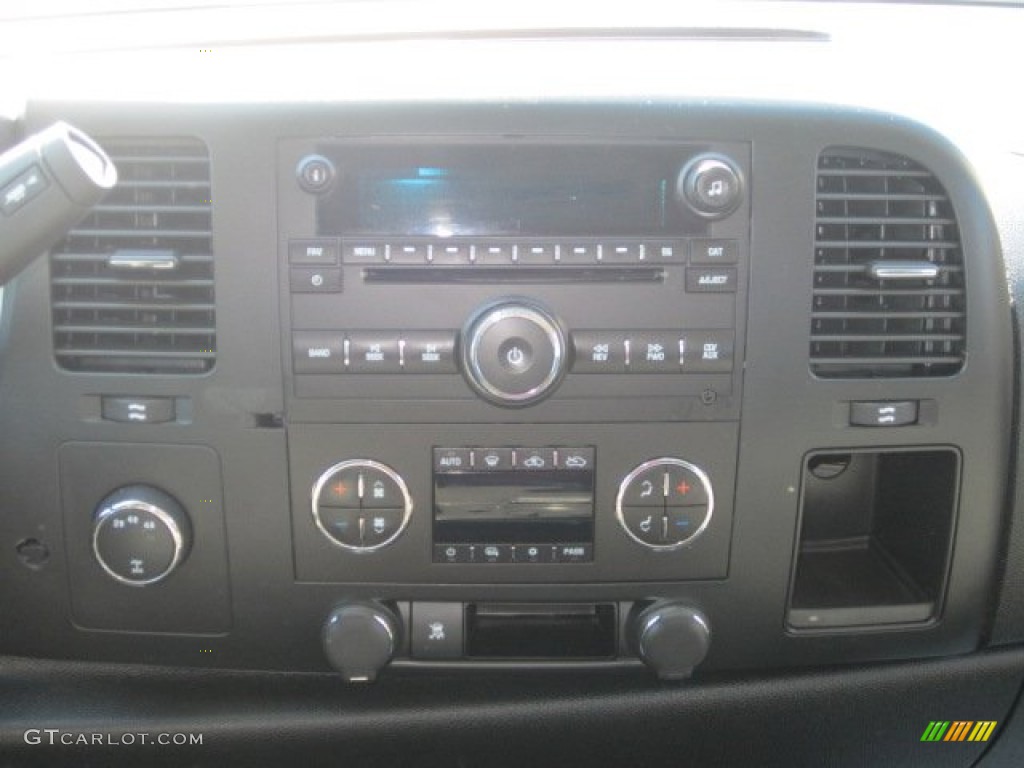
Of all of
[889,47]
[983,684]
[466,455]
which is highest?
[889,47]

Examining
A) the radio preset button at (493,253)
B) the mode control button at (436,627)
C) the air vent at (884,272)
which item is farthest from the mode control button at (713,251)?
the mode control button at (436,627)

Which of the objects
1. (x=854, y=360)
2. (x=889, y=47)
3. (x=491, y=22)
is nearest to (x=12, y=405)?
(x=491, y=22)

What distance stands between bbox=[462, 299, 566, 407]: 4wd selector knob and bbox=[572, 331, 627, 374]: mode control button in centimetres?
3

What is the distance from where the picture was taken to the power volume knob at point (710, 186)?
1.27m

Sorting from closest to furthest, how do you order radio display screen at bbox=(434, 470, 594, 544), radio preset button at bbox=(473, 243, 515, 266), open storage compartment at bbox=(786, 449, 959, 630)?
radio preset button at bbox=(473, 243, 515, 266)
radio display screen at bbox=(434, 470, 594, 544)
open storage compartment at bbox=(786, 449, 959, 630)

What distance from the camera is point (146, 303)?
1.32 meters

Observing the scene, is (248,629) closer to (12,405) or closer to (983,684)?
(12,405)

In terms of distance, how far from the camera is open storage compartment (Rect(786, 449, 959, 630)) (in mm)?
1470

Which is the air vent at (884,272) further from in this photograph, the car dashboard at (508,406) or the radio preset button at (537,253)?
the radio preset button at (537,253)

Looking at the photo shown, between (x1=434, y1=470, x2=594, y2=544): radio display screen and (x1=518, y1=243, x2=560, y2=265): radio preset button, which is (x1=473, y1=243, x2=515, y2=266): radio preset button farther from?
(x1=434, y1=470, x2=594, y2=544): radio display screen

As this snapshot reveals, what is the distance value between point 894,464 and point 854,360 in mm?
296

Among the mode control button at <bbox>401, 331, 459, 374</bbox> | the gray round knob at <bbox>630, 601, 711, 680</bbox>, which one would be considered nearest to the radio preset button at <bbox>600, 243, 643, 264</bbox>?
the mode control button at <bbox>401, 331, 459, 374</bbox>

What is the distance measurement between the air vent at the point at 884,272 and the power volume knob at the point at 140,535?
2.93 feet

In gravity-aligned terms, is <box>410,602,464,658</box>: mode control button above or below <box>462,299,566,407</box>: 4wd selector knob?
below
